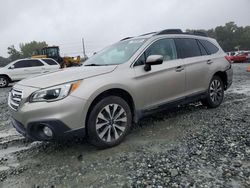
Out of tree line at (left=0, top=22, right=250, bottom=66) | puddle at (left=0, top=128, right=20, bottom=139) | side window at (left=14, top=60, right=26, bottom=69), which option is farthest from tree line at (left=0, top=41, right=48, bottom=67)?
puddle at (left=0, top=128, right=20, bottom=139)

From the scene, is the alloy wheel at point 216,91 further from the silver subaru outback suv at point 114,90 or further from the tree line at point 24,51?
the tree line at point 24,51

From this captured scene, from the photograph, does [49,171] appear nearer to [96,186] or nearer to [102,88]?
[96,186]

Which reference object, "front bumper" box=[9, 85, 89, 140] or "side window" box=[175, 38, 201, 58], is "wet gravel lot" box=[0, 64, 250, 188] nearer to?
"front bumper" box=[9, 85, 89, 140]

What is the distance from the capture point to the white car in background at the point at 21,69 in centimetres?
1358

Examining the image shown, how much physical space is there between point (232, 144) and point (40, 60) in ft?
43.4

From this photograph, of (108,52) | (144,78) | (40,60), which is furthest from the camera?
(40,60)

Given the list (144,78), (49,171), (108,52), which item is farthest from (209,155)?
(108,52)

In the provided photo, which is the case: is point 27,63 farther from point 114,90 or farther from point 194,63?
point 114,90

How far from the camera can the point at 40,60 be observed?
47.0 feet

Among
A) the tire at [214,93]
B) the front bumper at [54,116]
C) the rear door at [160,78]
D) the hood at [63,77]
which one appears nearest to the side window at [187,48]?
the rear door at [160,78]

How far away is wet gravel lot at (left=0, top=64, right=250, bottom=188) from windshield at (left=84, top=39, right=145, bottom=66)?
1.33 metres

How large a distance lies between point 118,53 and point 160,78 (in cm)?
90

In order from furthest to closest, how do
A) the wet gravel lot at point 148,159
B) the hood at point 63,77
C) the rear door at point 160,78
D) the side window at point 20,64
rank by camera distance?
the side window at point 20,64 < the rear door at point 160,78 < the hood at point 63,77 < the wet gravel lot at point 148,159

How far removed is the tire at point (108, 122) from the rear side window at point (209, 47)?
276 centimetres
